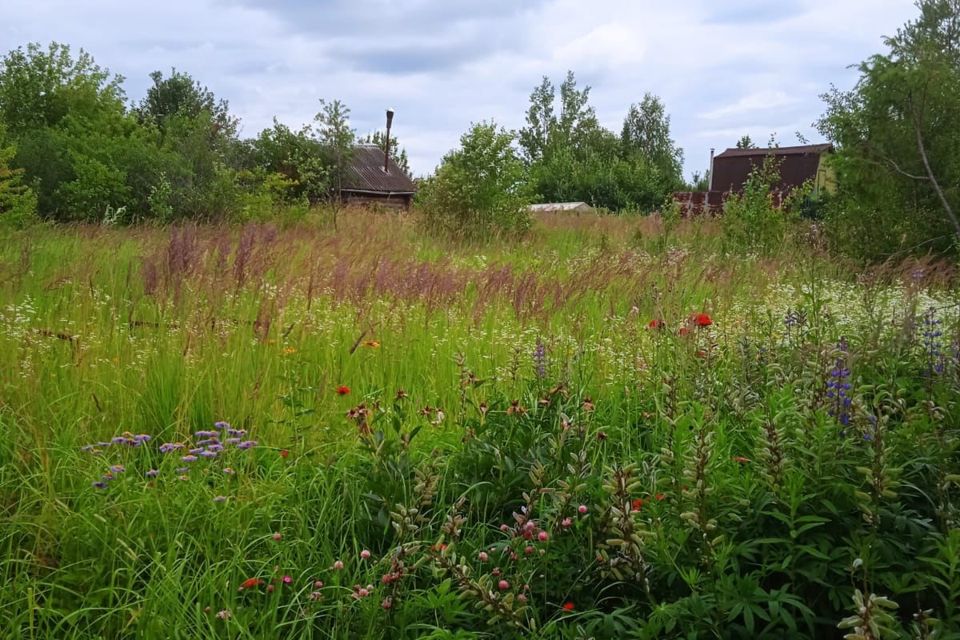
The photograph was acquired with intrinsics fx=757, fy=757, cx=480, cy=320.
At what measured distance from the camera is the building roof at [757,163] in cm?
4300

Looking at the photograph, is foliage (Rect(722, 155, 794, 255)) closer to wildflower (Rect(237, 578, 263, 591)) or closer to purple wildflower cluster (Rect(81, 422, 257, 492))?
purple wildflower cluster (Rect(81, 422, 257, 492))

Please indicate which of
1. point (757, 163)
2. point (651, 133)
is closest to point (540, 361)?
point (757, 163)

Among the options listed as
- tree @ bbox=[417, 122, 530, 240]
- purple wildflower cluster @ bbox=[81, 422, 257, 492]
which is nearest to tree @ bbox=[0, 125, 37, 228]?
tree @ bbox=[417, 122, 530, 240]

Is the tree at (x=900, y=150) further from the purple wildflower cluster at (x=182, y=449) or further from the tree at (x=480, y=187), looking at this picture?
the purple wildflower cluster at (x=182, y=449)

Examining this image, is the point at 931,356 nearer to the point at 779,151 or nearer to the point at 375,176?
the point at 375,176

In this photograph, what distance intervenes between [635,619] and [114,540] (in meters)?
1.59

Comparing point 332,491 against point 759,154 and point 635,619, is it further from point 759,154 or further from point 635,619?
point 759,154

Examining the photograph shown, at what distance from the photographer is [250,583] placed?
2.09 meters

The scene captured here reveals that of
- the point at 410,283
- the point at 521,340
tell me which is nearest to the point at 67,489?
the point at 521,340

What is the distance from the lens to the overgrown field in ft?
6.39

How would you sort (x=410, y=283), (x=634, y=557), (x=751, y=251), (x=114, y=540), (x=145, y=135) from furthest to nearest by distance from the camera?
(x=145, y=135) < (x=751, y=251) < (x=410, y=283) < (x=114, y=540) < (x=634, y=557)

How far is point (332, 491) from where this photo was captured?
2.70m

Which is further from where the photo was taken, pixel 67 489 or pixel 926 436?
pixel 67 489

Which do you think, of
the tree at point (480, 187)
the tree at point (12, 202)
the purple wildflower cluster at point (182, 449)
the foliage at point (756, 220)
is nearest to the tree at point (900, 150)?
the foliage at point (756, 220)
